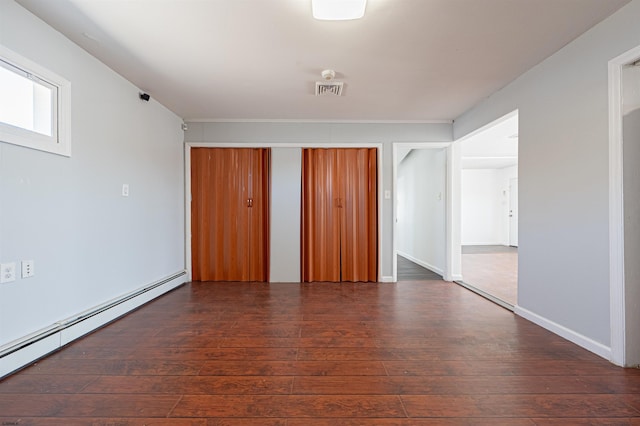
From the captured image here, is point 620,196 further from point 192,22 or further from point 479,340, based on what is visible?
point 192,22

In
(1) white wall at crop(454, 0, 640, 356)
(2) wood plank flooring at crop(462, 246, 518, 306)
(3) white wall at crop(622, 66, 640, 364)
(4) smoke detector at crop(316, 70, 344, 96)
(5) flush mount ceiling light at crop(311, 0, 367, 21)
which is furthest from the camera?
(2) wood plank flooring at crop(462, 246, 518, 306)

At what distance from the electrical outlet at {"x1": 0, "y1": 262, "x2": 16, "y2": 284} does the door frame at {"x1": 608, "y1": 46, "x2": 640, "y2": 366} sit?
3956mm

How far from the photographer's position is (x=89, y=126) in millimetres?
2443

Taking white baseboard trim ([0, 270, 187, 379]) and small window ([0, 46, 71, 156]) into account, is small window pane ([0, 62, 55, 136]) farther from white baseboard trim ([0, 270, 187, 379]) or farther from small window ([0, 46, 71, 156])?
white baseboard trim ([0, 270, 187, 379])

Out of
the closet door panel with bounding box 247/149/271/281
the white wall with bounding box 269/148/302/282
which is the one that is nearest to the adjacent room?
the white wall with bounding box 269/148/302/282

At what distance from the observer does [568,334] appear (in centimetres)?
→ 224

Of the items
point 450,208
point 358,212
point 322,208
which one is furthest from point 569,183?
point 322,208

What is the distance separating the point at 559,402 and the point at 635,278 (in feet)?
3.42

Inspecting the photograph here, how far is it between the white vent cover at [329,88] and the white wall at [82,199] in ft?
6.53

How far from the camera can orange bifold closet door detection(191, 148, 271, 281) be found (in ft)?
13.9

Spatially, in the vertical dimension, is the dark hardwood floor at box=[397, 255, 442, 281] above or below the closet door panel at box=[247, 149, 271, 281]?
below

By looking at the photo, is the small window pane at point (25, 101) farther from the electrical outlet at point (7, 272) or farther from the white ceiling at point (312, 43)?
the electrical outlet at point (7, 272)

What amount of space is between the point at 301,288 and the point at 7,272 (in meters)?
2.78

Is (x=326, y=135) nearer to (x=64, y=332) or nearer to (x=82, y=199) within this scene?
(x=82, y=199)
